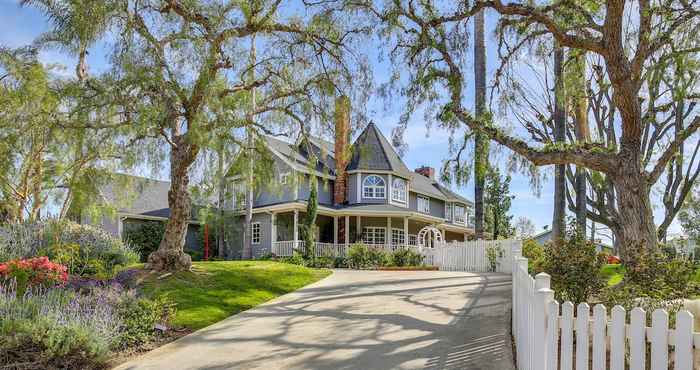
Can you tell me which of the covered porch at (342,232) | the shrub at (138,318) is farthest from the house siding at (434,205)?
the shrub at (138,318)

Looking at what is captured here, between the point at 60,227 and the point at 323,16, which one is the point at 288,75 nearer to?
the point at 323,16

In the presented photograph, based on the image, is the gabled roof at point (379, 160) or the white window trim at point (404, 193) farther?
the white window trim at point (404, 193)

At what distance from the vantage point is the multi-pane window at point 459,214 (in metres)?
41.4

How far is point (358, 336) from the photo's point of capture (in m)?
7.88

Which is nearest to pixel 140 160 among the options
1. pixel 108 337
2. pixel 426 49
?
pixel 108 337

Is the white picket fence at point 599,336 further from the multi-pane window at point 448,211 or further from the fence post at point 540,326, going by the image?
the multi-pane window at point 448,211

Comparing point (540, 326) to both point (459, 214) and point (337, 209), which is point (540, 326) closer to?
point (337, 209)

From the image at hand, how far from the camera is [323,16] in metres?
12.9

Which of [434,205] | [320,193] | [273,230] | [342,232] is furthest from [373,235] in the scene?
[434,205]

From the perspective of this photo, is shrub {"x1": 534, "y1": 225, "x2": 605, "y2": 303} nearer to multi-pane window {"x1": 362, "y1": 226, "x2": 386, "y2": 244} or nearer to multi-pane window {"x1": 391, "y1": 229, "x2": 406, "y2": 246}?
multi-pane window {"x1": 362, "y1": 226, "x2": 386, "y2": 244}

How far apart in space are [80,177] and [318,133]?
223 inches

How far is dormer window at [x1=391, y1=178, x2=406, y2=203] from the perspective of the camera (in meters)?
32.3

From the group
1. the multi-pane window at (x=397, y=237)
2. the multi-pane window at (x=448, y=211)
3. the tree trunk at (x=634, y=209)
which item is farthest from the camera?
the multi-pane window at (x=448, y=211)

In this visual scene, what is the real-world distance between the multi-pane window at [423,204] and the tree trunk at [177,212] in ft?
79.5
